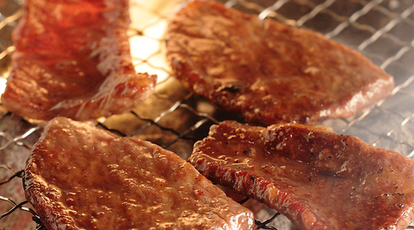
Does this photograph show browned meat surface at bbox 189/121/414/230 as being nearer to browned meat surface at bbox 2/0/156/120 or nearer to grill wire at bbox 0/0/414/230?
grill wire at bbox 0/0/414/230

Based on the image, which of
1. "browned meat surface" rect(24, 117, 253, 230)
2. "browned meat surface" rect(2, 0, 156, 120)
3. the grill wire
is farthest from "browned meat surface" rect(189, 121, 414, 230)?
"browned meat surface" rect(2, 0, 156, 120)

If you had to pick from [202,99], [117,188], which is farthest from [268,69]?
[117,188]

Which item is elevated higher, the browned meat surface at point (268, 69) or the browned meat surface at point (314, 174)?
the browned meat surface at point (268, 69)

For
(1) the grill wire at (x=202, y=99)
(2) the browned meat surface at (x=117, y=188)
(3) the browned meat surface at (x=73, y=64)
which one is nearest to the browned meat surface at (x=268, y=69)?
(1) the grill wire at (x=202, y=99)

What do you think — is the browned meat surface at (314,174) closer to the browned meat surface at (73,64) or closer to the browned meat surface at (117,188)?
the browned meat surface at (117,188)

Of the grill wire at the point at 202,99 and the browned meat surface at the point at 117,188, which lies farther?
the grill wire at the point at 202,99

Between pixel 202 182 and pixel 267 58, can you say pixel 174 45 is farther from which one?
pixel 202 182

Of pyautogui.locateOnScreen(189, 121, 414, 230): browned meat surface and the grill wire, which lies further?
the grill wire

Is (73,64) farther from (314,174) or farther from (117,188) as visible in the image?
(314,174)
